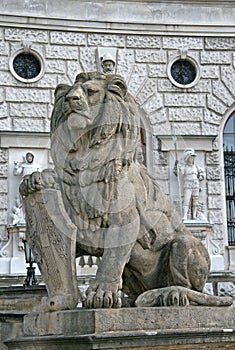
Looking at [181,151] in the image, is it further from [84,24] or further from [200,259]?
[200,259]

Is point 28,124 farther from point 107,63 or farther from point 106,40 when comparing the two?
point 106,40

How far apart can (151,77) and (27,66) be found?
3.02m

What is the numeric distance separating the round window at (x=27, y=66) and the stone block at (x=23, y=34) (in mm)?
331

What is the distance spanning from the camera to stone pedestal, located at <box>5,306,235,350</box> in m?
4.25

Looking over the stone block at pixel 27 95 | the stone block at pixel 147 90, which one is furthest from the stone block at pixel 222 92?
the stone block at pixel 27 95

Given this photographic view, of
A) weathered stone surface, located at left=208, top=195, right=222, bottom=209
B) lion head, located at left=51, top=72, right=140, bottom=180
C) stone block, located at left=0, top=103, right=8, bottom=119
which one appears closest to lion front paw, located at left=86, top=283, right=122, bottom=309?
lion head, located at left=51, top=72, right=140, bottom=180

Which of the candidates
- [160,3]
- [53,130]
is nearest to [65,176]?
[53,130]

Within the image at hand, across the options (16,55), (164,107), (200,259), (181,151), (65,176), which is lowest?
(200,259)

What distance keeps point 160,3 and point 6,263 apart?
24.5 feet

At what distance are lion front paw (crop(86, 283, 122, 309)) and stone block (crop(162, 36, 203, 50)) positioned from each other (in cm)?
1322

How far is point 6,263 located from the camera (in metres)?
14.8

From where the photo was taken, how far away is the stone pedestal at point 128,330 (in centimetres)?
425

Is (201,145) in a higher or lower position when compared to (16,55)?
lower

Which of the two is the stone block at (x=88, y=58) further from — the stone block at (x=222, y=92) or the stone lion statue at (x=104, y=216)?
the stone lion statue at (x=104, y=216)
